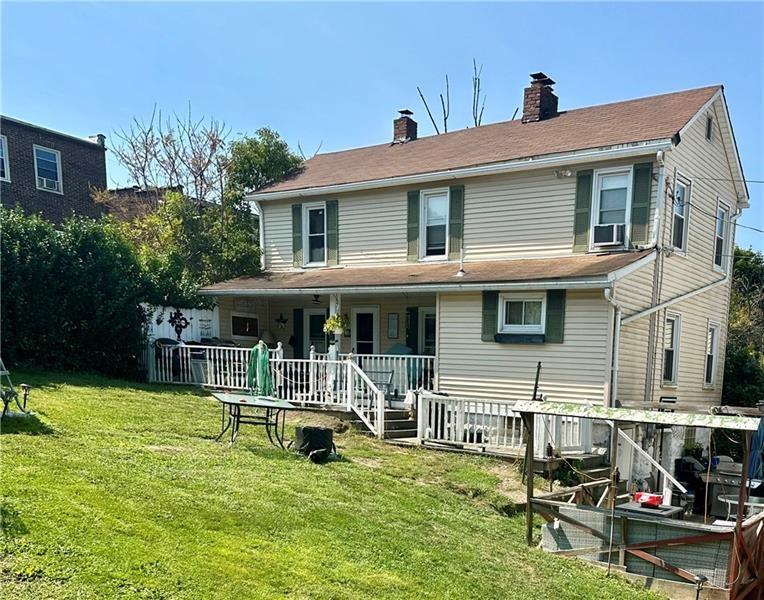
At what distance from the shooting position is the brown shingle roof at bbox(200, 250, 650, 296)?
1178cm

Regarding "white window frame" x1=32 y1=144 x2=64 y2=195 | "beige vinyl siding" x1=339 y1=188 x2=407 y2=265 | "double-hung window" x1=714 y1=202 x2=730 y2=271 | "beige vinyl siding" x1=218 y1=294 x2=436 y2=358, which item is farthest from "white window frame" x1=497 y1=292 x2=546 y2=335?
"white window frame" x1=32 y1=144 x2=64 y2=195

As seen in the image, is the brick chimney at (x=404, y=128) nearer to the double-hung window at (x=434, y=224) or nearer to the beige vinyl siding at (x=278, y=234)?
the beige vinyl siding at (x=278, y=234)

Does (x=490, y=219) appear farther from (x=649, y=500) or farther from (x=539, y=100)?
(x=649, y=500)

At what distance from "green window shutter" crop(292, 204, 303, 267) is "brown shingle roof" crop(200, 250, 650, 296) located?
1.21 ft

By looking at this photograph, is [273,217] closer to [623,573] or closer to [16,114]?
[16,114]

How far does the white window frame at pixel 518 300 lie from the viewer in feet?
40.5

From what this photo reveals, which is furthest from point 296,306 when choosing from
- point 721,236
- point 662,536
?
point 662,536

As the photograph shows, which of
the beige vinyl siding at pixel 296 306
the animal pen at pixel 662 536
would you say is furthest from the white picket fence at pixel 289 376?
the animal pen at pixel 662 536

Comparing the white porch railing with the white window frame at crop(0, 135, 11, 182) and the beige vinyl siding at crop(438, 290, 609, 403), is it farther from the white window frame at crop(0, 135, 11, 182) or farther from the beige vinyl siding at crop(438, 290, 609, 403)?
the white window frame at crop(0, 135, 11, 182)

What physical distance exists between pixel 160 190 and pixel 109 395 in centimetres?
1504

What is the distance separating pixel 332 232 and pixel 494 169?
5.00 metres

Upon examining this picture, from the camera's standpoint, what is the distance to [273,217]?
17734 mm

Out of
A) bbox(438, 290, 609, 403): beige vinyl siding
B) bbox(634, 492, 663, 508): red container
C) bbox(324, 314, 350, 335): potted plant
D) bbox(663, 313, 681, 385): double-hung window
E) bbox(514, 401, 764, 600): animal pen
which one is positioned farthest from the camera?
bbox(324, 314, 350, 335): potted plant

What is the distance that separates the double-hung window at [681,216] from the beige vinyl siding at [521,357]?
11.2ft
